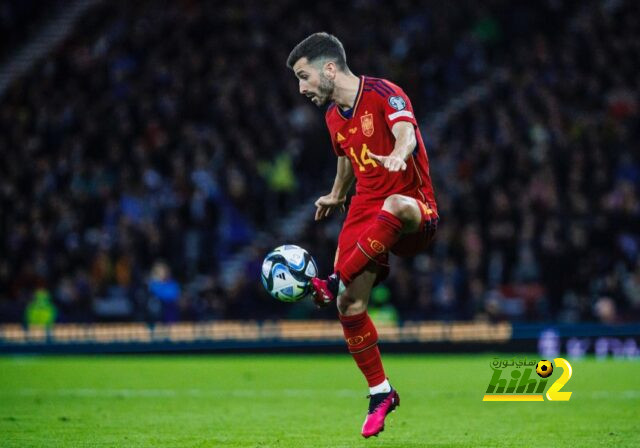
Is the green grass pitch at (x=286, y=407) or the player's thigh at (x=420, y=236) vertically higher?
the player's thigh at (x=420, y=236)

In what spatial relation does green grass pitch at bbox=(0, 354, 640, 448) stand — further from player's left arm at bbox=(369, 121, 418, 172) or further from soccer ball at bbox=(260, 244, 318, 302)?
player's left arm at bbox=(369, 121, 418, 172)

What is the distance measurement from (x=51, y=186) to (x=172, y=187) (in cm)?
239

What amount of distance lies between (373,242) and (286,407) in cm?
368

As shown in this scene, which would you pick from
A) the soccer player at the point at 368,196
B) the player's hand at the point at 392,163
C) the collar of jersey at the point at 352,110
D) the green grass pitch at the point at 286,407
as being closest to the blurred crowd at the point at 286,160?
the green grass pitch at the point at 286,407

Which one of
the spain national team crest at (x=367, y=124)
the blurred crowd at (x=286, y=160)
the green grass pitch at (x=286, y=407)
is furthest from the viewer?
the blurred crowd at (x=286, y=160)

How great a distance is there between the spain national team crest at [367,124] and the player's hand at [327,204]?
906mm

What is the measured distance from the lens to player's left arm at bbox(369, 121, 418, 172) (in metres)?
7.05

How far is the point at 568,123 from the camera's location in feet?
69.8

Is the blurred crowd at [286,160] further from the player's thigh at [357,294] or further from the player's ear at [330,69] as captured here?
the player's ear at [330,69]

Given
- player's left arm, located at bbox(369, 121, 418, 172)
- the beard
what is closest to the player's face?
the beard

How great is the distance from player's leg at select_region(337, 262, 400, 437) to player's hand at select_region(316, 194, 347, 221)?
85cm

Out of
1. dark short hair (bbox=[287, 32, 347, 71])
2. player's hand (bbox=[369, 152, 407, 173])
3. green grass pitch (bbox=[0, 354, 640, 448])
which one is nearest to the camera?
player's hand (bbox=[369, 152, 407, 173])

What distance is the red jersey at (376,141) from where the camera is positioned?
25.3 feet

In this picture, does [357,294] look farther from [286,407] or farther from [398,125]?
[286,407]
